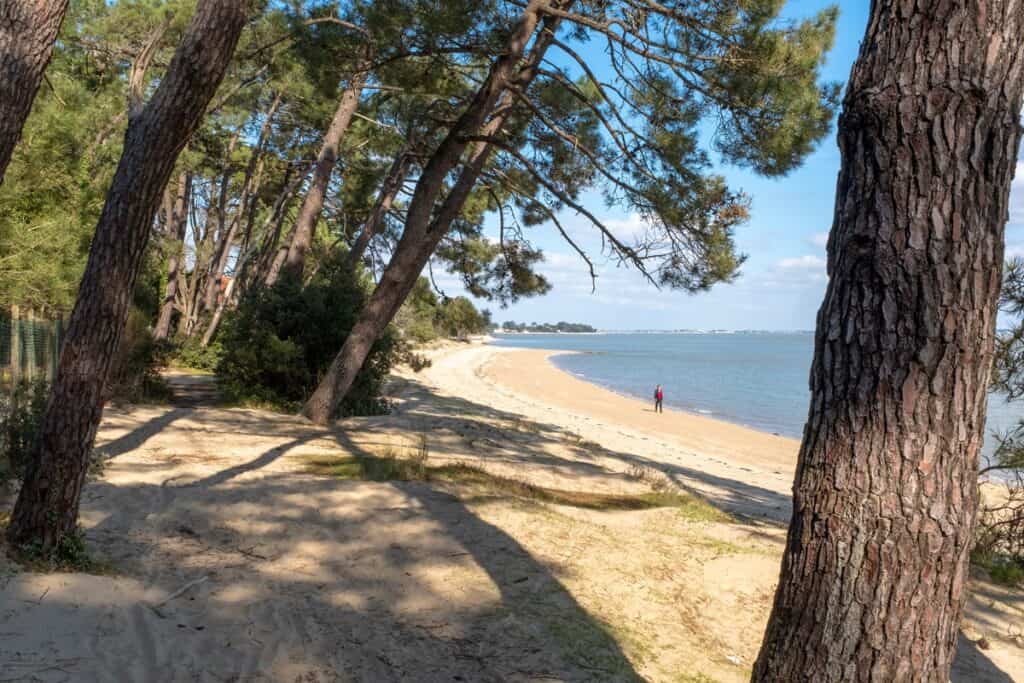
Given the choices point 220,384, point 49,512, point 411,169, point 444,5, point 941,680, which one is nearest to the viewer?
point 941,680

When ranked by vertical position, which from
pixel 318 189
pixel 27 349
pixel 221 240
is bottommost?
pixel 27 349

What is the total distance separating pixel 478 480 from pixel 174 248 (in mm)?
14435

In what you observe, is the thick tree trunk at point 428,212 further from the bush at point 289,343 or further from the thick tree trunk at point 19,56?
the thick tree trunk at point 19,56

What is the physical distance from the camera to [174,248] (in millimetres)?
18297

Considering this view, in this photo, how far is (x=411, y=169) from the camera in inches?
607

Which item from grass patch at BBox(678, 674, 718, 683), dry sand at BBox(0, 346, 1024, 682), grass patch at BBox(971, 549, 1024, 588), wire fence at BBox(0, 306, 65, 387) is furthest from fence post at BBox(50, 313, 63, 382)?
grass patch at BBox(971, 549, 1024, 588)

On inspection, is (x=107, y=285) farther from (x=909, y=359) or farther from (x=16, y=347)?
(x=16, y=347)

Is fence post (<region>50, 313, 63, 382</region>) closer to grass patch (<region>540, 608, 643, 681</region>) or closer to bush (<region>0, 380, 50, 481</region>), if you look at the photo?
bush (<region>0, 380, 50, 481</region>)

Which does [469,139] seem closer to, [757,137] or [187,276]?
[757,137]

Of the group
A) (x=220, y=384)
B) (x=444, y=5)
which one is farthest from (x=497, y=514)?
(x=220, y=384)

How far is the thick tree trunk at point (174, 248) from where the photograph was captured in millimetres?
18828

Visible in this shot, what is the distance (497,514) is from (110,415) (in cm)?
570

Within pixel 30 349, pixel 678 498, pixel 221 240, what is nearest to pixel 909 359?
pixel 678 498

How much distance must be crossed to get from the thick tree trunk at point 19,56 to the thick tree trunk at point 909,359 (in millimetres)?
3890
